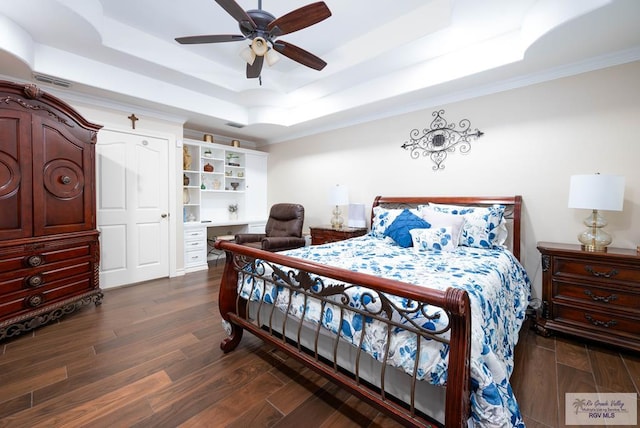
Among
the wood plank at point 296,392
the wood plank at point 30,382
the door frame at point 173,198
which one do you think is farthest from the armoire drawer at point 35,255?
the wood plank at point 296,392

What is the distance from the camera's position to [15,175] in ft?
7.19

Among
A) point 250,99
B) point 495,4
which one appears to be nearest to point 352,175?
point 250,99

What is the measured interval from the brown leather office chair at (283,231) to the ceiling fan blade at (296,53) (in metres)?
2.13

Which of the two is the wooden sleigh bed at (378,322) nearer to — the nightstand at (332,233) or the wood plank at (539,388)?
the wood plank at (539,388)

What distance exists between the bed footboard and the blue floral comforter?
0.14 ft

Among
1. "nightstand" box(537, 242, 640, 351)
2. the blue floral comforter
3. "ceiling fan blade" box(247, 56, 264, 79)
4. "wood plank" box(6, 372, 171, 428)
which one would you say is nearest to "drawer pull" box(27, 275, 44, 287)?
"wood plank" box(6, 372, 171, 428)

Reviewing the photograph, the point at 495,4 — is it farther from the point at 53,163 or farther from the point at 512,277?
the point at 53,163

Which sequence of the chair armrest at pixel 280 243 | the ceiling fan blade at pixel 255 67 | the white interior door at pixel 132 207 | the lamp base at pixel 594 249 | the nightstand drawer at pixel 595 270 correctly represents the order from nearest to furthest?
the nightstand drawer at pixel 595 270 → the lamp base at pixel 594 249 → the ceiling fan blade at pixel 255 67 → the white interior door at pixel 132 207 → the chair armrest at pixel 280 243

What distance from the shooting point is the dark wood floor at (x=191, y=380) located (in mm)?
1416

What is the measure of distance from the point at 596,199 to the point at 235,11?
2.99 metres

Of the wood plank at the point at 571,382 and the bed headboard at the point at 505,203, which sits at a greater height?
the bed headboard at the point at 505,203

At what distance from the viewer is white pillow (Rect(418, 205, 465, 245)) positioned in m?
2.58

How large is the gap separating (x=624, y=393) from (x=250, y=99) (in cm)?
471

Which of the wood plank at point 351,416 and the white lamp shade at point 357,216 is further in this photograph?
the white lamp shade at point 357,216
